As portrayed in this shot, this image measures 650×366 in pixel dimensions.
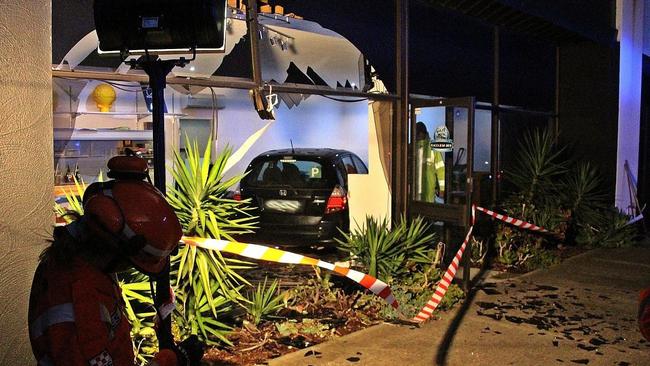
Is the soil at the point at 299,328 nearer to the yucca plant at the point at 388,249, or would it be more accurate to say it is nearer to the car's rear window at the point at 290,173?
the yucca plant at the point at 388,249

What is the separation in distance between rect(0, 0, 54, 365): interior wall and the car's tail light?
17.3 ft

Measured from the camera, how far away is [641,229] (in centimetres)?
1285

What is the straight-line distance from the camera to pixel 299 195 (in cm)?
916

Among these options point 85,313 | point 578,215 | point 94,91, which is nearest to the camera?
point 85,313

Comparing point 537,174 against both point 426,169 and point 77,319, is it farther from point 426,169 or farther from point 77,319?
point 77,319

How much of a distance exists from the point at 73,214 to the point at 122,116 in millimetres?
7107

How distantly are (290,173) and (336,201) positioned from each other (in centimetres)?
84

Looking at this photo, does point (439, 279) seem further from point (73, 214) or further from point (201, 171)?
point (73, 214)

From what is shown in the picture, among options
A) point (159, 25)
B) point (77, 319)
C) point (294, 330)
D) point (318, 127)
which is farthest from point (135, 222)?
point (318, 127)

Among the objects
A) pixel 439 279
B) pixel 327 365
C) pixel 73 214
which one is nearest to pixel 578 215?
pixel 439 279

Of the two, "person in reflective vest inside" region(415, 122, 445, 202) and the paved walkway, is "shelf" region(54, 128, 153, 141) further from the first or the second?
the paved walkway

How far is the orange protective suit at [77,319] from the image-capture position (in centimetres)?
195

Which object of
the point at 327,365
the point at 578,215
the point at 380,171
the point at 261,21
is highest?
the point at 261,21

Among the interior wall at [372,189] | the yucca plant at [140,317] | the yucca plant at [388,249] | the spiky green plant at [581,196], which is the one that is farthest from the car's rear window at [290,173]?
the yucca plant at [140,317]
